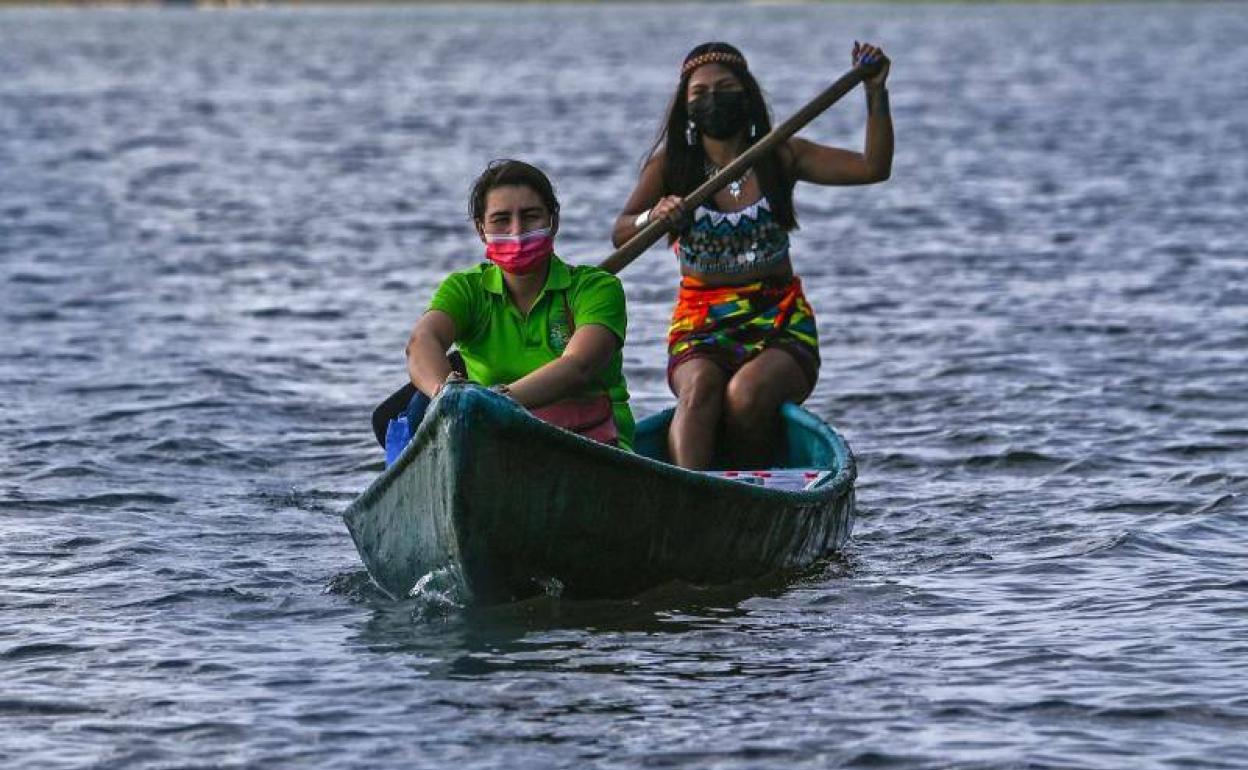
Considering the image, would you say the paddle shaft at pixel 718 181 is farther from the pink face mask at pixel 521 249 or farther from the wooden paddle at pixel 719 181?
the pink face mask at pixel 521 249

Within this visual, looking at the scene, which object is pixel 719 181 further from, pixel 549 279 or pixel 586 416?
pixel 586 416

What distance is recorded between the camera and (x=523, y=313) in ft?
31.8

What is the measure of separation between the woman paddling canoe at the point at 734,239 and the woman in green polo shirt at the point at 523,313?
4.19ft

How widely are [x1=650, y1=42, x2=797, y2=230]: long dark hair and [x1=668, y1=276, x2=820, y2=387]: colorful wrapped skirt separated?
14.3 inches

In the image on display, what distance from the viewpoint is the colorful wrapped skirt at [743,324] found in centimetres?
1117

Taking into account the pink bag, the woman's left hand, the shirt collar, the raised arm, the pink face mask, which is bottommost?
the pink bag

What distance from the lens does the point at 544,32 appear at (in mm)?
128500

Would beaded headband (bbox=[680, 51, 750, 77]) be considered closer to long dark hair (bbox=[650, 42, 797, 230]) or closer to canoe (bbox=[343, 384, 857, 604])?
long dark hair (bbox=[650, 42, 797, 230])

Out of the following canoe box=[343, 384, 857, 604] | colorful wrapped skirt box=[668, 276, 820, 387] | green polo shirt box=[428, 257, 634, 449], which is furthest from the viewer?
colorful wrapped skirt box=[668, 276, 820, 387]

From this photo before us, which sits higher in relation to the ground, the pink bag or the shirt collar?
the shirt collar

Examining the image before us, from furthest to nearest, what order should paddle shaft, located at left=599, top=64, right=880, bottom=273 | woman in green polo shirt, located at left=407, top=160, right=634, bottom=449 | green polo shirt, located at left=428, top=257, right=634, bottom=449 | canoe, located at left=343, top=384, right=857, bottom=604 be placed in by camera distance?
paddle shaft, located at left=599, top=64, right=880, bottom=273
green polo shirt, located at left=428, top=257, right=634, bottom=449
woman in green polo shirt, located at left=407, top=160, right=634, bottom=449
canoe, located at left=343, top=384, right=857, bottom=604

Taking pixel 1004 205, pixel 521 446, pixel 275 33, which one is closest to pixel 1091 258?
pixel 1004 205

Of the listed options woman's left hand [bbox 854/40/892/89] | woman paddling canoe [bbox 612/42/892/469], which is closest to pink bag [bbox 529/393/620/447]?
woman paddling canoe [bbox 612/42/892/469]

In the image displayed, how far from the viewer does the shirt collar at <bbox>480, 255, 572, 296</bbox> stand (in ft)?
31.6
